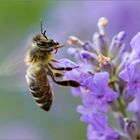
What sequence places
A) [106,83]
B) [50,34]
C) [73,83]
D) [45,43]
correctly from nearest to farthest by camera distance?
[106,83] → [73,83] → [45,43] → [50,34]

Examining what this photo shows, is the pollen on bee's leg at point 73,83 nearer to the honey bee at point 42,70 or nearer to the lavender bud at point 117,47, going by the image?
the honey bee at point 42,70

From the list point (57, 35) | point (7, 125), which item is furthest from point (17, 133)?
point (57, 35)

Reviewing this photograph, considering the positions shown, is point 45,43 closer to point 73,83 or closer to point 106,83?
point 73,83

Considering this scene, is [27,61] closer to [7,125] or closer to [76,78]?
[76,78]

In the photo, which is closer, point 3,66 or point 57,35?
point 3,66

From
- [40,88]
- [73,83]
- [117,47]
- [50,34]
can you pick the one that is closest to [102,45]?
[117,47]

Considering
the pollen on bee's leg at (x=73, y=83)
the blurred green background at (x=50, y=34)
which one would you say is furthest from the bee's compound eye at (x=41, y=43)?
the blurred green background at (x=50, y=34)
